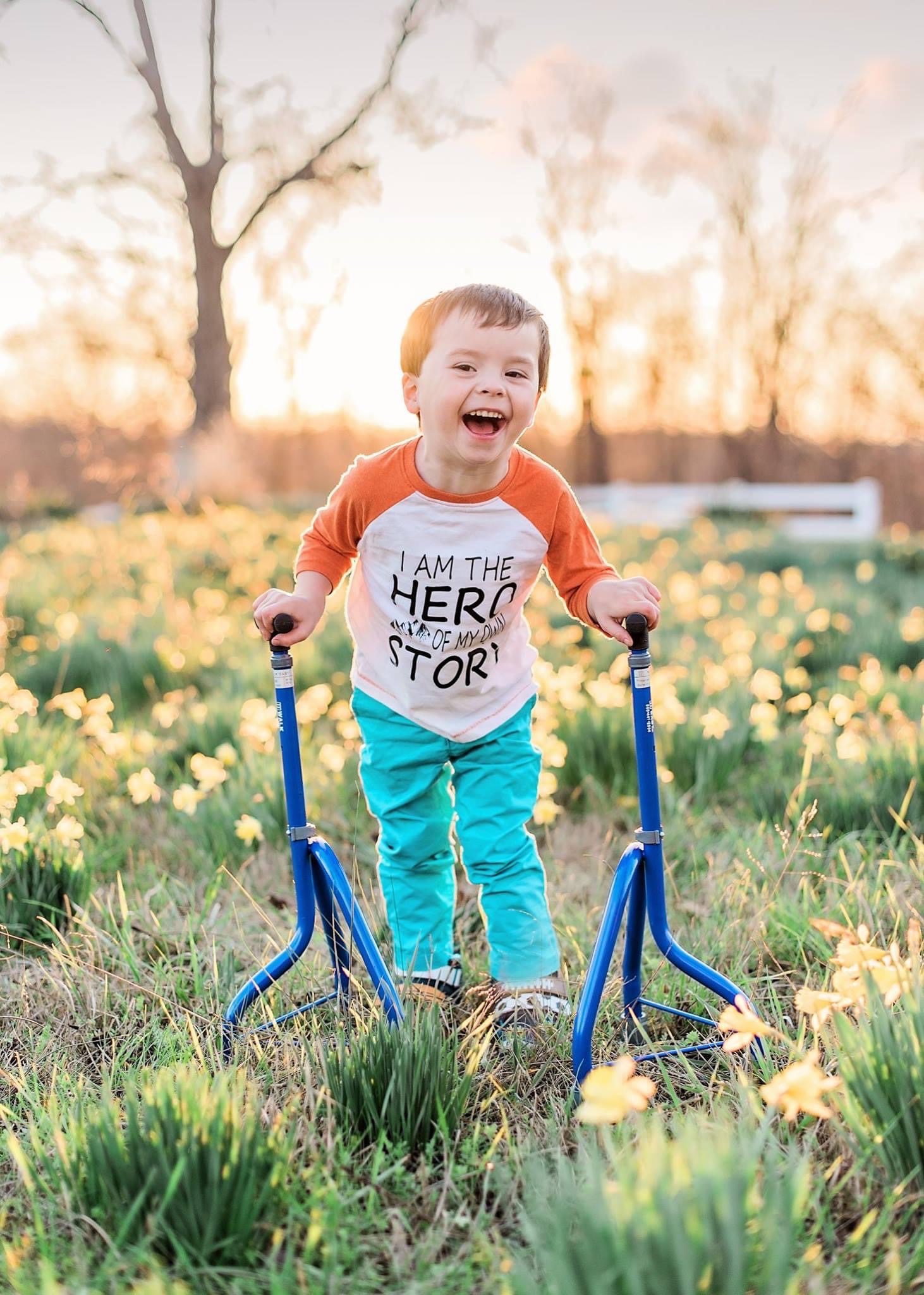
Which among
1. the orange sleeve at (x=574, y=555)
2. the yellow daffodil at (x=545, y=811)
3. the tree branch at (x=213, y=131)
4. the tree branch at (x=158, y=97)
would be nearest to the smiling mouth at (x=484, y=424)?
the orange sleeve at (x=574, y=555)

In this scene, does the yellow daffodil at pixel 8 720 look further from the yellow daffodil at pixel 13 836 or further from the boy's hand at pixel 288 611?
the boy's hand at pixel 288 611

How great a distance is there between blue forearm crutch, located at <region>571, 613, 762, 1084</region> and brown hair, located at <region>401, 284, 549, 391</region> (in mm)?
643

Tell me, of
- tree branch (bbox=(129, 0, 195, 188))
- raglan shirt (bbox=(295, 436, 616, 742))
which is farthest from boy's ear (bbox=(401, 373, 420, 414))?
tree branch (bbox=(129, 0, 195, 188))

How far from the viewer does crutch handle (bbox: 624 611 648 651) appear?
204cm

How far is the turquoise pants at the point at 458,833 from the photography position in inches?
93.9

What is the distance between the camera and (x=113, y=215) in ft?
47.7

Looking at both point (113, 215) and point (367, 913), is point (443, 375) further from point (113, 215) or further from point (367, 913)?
point (113, 215)

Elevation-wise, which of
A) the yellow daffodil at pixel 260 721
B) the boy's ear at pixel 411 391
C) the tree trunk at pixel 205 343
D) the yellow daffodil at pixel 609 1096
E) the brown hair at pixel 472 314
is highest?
the tree trunk at pixel 205 343

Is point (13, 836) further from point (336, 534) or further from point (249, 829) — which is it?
point (336, 534)

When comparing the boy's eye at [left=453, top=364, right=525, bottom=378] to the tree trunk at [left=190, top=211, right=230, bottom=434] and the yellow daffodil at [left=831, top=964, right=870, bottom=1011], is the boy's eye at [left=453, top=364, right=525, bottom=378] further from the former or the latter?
the tree trunk at [left=190, top=211, right=230, bottom=434]

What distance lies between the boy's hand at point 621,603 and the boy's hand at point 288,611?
2.00 ft

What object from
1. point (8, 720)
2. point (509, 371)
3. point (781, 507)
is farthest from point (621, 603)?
point (781, 507)

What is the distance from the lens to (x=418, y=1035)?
1.85 metres

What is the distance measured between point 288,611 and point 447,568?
0.36 m
